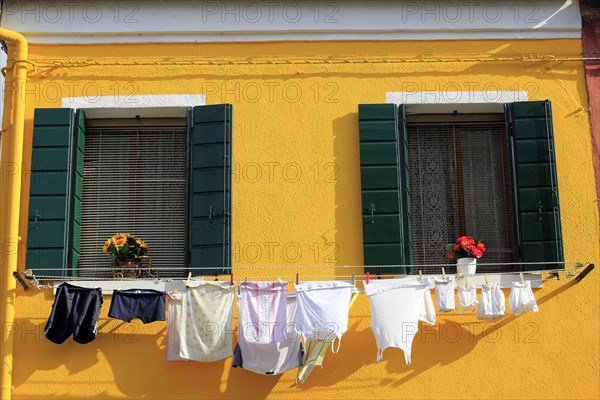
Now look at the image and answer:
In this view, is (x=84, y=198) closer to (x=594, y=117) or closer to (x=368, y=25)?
(x=368, y=25)

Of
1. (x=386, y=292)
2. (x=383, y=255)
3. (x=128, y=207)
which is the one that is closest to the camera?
(x=386, y=292)

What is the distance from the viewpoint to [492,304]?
8727 millimetres

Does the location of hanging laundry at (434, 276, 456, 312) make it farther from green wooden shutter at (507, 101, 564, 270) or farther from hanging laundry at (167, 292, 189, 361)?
hanging laundry at (167, 292, 189, 361)

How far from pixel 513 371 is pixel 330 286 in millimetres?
2078

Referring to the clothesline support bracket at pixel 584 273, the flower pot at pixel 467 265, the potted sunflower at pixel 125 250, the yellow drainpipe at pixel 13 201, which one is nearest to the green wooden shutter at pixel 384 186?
the flower pot at pixel 467 265

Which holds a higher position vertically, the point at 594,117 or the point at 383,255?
the point at 594,117

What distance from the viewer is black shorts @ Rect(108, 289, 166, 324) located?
8734mm

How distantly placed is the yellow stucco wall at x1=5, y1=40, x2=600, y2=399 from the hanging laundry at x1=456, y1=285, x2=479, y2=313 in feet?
1.15

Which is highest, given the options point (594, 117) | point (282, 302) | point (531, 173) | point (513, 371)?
point (594, 117)

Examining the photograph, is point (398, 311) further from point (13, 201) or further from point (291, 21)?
point (13, 201)

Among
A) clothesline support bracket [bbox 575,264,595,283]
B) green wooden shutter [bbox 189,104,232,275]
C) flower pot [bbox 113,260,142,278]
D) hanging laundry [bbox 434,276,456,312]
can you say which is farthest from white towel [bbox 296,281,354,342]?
clothesline support bracket [bbox 575,264,595,283]

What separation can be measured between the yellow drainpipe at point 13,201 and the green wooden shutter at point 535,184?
5.27m

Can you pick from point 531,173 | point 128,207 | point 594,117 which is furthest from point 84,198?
point 594,117

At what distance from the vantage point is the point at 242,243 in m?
9.36
